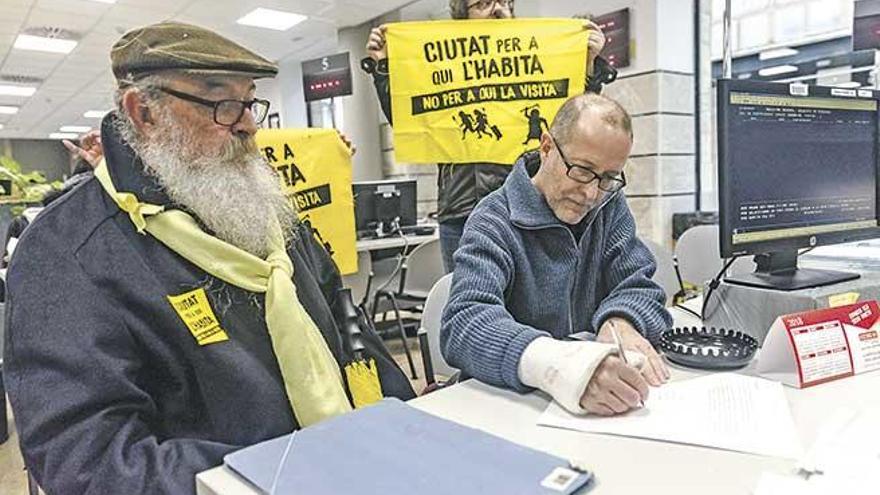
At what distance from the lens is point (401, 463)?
684 mm

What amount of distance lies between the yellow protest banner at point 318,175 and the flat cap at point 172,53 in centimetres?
129

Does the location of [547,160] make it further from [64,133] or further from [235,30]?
[64,133]

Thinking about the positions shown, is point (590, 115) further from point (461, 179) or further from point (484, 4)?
point (484, 4)

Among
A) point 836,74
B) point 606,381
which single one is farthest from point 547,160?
point 836,74

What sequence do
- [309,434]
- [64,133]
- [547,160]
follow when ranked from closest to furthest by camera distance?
1. [309,434]
2. [547,160]
3. [64,133]

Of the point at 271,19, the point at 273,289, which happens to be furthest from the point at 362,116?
the point at 273,289

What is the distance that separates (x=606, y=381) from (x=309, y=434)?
1.33ft

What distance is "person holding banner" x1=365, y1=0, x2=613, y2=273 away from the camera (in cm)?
205

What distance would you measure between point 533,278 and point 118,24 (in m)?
6.52

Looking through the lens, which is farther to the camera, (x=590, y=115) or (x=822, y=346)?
(x=590, y=115)

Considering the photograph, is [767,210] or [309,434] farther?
[767,210]

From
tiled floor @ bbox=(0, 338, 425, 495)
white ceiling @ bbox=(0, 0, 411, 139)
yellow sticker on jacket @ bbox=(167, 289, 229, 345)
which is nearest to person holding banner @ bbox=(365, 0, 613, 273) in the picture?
tiled floor @ bbox=(0, 338, 425, 495)

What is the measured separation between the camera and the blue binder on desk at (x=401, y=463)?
25.1 inches

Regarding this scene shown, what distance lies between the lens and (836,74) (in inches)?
216
